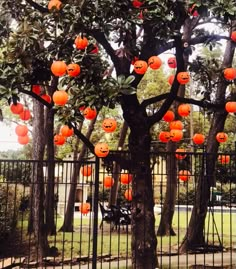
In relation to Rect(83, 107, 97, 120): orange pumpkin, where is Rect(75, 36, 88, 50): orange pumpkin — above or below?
above

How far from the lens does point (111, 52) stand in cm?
746

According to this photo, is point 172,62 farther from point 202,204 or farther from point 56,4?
point 202,204

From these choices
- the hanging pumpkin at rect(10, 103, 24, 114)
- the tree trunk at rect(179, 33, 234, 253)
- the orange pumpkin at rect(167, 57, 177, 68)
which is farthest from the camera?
the tree trunk at rect(179, 33, 234, 253)

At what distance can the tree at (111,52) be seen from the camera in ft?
19.5

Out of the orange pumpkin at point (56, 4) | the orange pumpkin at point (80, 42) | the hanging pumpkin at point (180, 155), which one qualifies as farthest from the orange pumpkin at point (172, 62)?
the orange pumpkin at point (56, 4)

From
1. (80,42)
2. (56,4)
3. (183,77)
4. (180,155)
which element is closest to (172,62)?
(183,77)

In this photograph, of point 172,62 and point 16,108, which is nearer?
point 16,108

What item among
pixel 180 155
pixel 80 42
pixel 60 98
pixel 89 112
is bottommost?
pixel 180 155

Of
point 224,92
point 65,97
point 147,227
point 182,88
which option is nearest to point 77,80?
point 65,97

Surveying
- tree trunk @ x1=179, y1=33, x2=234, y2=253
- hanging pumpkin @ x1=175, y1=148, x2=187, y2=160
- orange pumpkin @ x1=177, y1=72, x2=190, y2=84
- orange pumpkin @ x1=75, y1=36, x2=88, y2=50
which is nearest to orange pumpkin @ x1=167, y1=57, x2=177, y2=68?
orange pumpkin @ x1=177, y1=72, x2=190, y2=84

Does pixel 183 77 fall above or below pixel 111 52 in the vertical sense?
below

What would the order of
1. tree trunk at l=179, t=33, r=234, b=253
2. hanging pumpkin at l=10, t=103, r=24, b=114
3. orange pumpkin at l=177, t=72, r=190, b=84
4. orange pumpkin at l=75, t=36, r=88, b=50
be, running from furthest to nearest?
1. tree trunk at l=179, t=33, r=234, b=253
2. orange pumpkin at l=177, t=72, r=190, b=84
3. hanging pumpkin at l=10, t=103, r=24, b=114
4. orange pumpkin at l=75, t=36, r=88, b=50

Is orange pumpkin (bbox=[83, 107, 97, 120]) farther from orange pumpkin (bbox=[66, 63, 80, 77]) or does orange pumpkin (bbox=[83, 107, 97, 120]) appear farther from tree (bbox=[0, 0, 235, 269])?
orange pumpkin (bbox=[66, 63, 80, 77])

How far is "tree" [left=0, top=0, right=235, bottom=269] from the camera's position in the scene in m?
5.93
